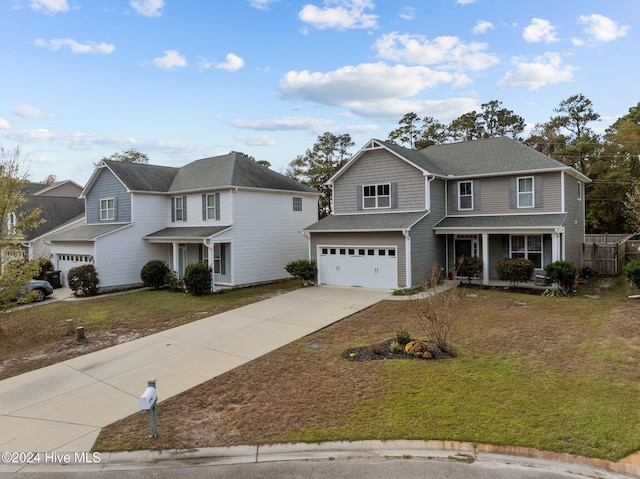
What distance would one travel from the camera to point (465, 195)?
19.4 m

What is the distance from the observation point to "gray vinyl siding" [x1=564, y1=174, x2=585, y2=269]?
17.5 metres

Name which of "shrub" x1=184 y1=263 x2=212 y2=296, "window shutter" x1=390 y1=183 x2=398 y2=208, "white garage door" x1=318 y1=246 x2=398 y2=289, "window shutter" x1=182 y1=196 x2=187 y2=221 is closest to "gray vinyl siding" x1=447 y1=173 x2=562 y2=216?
"window shutter" x1=390 y1=183 x2=398 y2=208

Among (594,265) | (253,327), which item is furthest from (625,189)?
(253,327)

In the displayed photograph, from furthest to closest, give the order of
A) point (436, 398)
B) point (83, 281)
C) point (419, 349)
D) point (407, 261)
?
point (83, 281) → point (407, 261) → point (419, 349) → point (436, 398)

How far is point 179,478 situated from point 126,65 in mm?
18552

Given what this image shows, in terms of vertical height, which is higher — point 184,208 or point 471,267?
point 184,208

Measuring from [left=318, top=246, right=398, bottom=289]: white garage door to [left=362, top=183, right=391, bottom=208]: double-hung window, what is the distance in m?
2.70

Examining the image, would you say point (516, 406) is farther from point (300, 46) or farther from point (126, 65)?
point (126, 65)

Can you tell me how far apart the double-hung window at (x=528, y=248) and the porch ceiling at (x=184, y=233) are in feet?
45.7

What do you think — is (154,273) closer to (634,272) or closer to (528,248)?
(528,248)

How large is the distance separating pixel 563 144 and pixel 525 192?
25.9 metres

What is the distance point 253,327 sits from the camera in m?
11.9

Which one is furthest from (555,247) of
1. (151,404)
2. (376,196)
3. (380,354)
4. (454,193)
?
(151,404)

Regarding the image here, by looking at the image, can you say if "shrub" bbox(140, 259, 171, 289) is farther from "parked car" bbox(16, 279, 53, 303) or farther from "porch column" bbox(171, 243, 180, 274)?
"parked car" bbox(16, 279, 53, 303)
